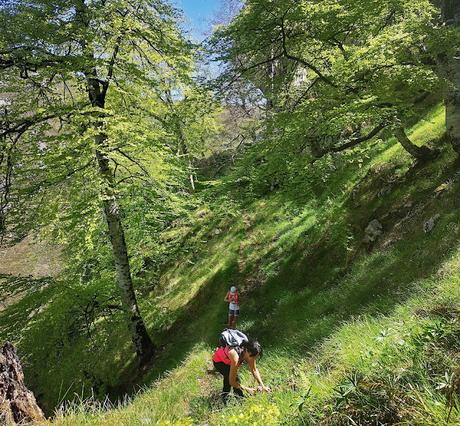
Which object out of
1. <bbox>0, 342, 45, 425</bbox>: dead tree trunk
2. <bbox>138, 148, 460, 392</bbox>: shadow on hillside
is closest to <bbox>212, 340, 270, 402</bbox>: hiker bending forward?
<bbox>138, 148, 460, 392</bbox>: shadow on hillside

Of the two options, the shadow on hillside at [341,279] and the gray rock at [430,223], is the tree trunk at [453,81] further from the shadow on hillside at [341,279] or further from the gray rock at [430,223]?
the gray rock at [430,223]

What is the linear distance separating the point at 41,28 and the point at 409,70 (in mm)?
7017

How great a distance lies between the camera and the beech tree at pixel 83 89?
24.9ft

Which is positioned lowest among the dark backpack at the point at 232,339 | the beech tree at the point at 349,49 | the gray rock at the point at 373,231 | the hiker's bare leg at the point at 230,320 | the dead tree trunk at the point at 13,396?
the hiker's bare leg at the point at 230,320

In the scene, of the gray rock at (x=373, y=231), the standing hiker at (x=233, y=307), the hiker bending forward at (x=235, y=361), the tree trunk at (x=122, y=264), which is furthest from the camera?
the standing hiker at (x=233, y=307)

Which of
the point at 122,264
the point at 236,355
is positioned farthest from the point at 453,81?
the point at 122,264

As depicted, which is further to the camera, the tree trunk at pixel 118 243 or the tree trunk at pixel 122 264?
the tree trunk at pixel 122 264

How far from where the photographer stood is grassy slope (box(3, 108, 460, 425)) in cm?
284

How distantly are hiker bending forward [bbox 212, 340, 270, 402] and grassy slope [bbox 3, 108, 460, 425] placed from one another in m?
0.37

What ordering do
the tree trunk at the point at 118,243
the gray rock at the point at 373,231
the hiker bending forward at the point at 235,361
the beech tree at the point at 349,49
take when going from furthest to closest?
the gray rock at the point at 373,231 < the tree trunk at the point at 118,243 < the beech tree at the point at 349,49 < the hiker bending forward at the point at 235,361

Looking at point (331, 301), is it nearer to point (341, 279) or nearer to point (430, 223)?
point (341, 279)

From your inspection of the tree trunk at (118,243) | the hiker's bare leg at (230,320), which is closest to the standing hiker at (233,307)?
the hiker's bare leg at (230,320)

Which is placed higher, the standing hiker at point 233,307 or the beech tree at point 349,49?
Result: the beech tree at point 349,49

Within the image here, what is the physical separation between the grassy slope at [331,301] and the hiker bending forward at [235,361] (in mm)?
372
